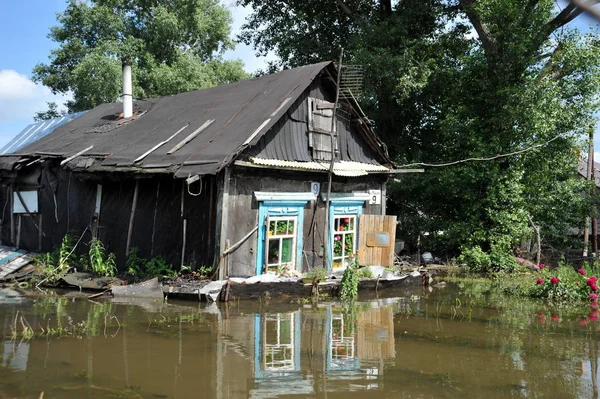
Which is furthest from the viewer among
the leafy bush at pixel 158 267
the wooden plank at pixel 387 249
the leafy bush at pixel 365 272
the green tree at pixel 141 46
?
the green tree at pixel 141 46

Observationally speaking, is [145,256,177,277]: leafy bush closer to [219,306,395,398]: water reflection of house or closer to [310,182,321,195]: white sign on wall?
[219,306,395,398]: water reflection of house

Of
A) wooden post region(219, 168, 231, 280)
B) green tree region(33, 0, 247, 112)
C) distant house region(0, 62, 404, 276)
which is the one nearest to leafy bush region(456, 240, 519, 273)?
distant house region(0, 62, 404, 276)

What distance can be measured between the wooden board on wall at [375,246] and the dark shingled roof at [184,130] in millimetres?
3914

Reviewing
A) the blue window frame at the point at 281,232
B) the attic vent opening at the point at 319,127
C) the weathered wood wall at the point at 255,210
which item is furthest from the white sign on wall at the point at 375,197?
the blue window frame at the point at 281,232

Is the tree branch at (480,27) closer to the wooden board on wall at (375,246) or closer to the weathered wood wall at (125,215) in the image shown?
the wooden board on wall at (375,246)

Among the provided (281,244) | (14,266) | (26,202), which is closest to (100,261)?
(14,266)

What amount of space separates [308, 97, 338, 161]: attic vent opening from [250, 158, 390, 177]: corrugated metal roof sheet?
0.97ft

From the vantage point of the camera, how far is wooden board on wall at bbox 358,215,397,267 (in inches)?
580

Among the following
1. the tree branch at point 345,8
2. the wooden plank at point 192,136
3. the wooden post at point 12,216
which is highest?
the tree branch at point 345,8

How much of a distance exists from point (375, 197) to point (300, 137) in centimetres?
338

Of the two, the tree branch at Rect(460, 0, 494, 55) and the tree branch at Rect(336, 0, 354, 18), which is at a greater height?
the tree branch at Rect(336, 0, 354, 18)

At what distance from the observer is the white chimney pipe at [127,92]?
17109 millimetres

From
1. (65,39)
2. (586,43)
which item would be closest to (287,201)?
(586,43)

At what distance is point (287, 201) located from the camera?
1327 centimetres
